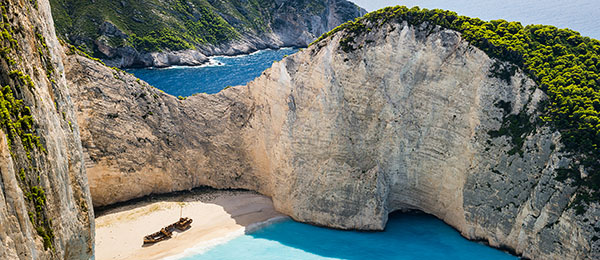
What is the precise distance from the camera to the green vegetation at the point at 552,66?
2530 cm

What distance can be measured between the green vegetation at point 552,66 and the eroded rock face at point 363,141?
22.2 inches

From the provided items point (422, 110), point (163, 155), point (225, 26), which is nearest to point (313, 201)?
point (422, 110)

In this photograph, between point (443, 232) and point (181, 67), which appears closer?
point (443, 232)

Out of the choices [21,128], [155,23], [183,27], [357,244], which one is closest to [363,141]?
[357,244]

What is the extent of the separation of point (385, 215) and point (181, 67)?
6800 cm

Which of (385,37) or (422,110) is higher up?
(385,37)

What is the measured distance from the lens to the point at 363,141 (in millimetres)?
31125

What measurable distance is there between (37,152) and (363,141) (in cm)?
2023

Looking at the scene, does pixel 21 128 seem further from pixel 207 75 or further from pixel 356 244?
pixel 207 75

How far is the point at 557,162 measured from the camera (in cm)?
2577

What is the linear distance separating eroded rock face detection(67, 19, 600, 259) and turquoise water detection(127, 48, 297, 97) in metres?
31.5

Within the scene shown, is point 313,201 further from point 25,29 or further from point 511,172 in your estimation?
point 25,29

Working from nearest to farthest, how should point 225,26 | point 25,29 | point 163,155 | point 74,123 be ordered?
point 25,29, point 74,123, point 163,155, point 225,26

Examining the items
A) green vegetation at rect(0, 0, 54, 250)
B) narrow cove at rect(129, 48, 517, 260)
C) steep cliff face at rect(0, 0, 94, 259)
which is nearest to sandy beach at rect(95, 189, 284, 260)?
narrow cove at rect(129, 48, 517, 260)
